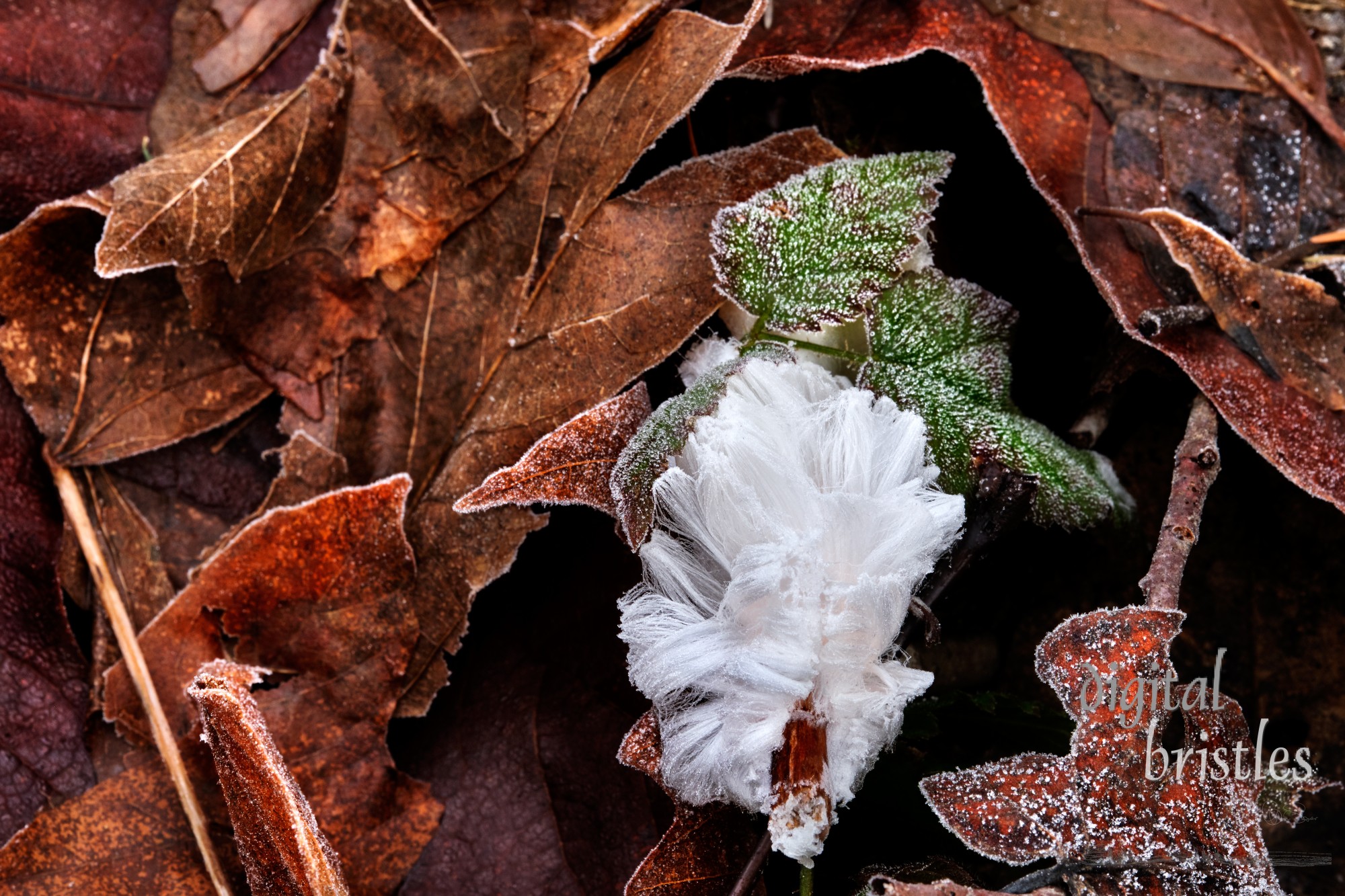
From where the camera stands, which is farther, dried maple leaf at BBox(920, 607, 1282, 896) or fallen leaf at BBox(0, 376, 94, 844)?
fallen leaf at BBox(0, 376, 94, 844)

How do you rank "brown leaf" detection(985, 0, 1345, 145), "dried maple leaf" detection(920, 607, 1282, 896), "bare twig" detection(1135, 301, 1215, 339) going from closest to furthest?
"dried maple leaf" detection(920, 607, 1282, 896) < "bare twig" detection(1135, 301, 1215, 339) < "brown leaf" detection(985, 0, 1345, 145)

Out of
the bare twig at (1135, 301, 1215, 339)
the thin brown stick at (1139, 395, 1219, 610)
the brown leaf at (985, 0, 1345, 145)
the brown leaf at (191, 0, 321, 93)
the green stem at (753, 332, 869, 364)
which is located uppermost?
the brown leaf at (191, 0, 321, 93)

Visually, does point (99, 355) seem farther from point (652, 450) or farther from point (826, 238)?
point (826, 238)

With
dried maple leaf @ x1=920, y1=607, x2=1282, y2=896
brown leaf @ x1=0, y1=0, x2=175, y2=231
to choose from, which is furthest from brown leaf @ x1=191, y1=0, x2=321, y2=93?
dried maple leaf @ x1=920, y1=607, x2=1282, y2=896

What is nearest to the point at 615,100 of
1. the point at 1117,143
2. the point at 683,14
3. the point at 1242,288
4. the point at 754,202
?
the point at 683,14

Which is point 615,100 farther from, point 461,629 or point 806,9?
point 461,629

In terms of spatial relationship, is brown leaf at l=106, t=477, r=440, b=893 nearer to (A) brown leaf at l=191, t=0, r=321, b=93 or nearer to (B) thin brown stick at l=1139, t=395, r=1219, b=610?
(A) brown leaf at l=191, t=0, r=321, b=93

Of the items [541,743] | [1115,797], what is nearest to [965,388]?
[1115,797]
